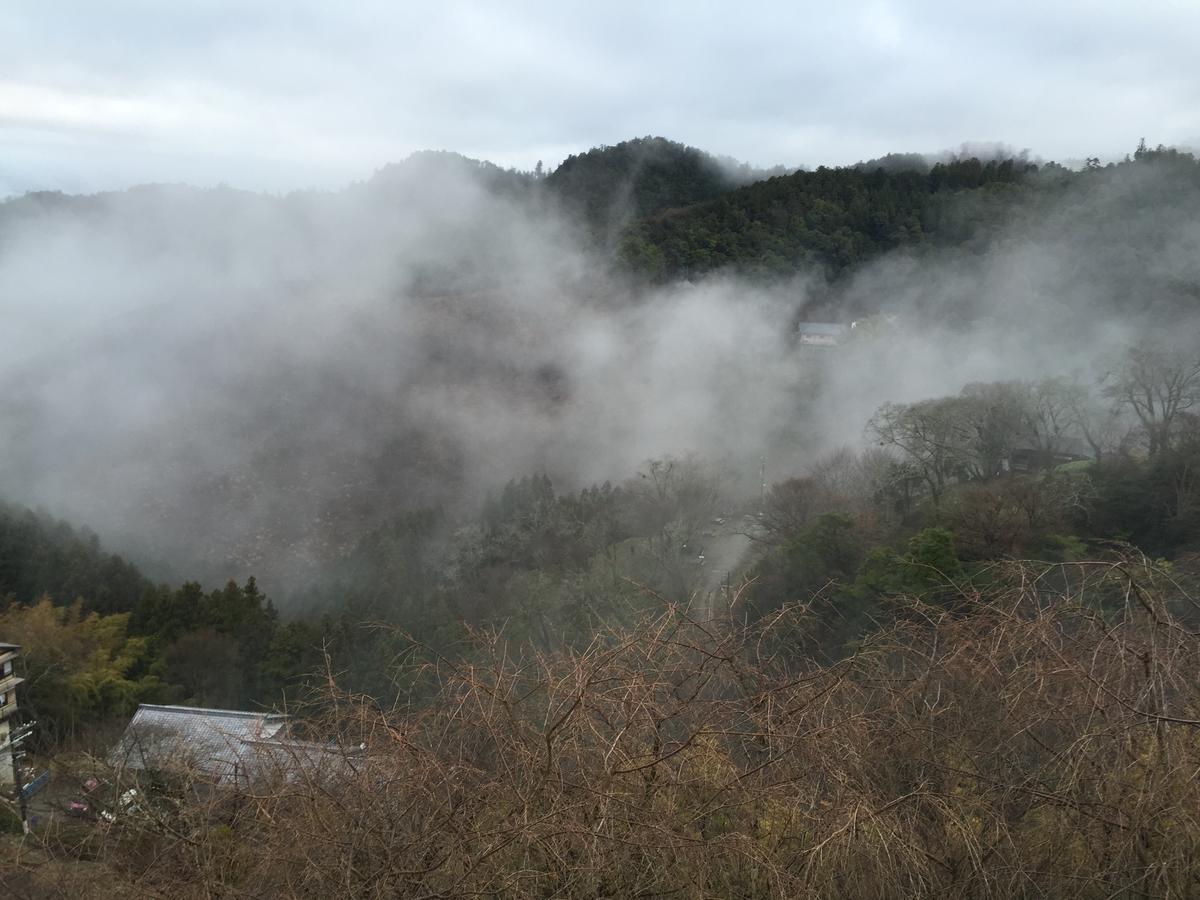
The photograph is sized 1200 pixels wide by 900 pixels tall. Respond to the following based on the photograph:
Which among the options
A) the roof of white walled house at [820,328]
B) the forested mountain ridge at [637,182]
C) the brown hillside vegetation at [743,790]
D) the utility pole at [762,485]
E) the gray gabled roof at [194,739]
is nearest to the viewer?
the brown hillside vegetation at [743,790]

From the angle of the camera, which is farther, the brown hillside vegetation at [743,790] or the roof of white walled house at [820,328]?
the roof of white walled house at [820,328]

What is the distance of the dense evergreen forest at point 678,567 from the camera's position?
3645mm

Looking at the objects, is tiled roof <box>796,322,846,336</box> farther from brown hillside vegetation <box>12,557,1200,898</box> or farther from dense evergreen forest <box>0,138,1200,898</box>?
brown hillside vegetation <box>12,557,1200,898</box>

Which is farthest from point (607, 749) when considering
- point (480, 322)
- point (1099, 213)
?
point (480, 322)

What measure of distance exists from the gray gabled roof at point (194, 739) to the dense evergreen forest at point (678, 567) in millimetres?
351

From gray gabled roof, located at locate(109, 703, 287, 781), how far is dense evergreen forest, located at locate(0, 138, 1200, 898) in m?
0.35

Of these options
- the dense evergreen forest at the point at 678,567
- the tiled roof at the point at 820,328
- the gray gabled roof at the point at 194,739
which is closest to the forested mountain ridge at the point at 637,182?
the dense evergreen forest at the point at 678,567

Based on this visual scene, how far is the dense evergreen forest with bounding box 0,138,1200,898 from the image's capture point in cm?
364

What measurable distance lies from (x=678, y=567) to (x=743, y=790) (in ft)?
46.3

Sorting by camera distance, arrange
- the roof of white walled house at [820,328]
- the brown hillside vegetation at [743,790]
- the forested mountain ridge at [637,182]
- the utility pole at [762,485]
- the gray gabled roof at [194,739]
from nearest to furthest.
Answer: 1. the brown hillside vegetation at [743,790]
2. the gray gabled roof at [194,739]
3. the utility pole at [762,485]
4. the roof of white walled house at [820,328]
5. the forested mountain ridge at [637,182]

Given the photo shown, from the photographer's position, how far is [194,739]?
9.57m

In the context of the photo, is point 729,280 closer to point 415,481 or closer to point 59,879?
point 415,481

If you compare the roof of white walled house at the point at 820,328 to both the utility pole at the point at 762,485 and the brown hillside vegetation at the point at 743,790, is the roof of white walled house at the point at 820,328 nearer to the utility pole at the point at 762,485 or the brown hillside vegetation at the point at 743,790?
the utility pole at the point at 762,485

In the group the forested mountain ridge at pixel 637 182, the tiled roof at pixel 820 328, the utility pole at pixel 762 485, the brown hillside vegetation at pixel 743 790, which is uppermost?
the forested mountain ridge at pixel 637 182
